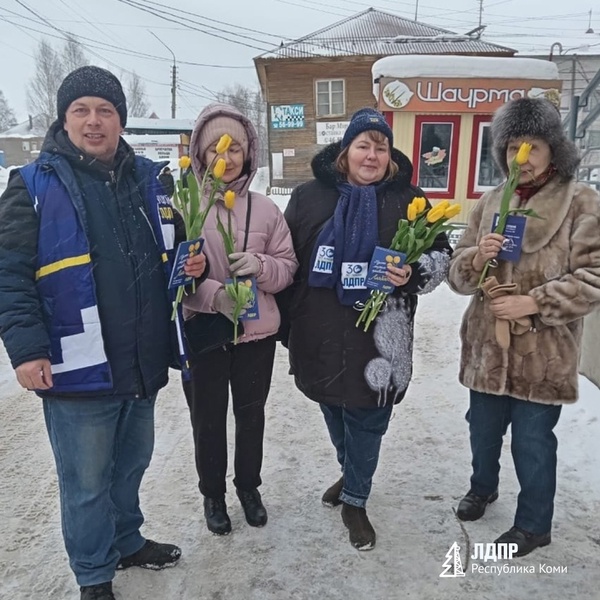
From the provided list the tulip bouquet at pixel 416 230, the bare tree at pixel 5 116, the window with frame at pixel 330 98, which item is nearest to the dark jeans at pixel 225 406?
the tulip bouquet at pixel 416 230

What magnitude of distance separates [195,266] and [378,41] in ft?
78.3

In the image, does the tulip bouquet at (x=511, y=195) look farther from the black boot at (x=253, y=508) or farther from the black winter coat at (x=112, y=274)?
the black boot at (x=253, y=508)

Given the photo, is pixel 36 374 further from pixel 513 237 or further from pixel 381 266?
pixel 513 237

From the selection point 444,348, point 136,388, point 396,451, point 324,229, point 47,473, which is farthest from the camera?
point 444,348

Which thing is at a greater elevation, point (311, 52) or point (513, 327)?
point (311, 52)

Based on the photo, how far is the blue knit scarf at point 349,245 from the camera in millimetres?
2434

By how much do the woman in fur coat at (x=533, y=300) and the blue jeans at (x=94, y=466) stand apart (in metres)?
1.52

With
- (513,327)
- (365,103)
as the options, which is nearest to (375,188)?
(513,327)

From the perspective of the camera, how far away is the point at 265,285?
A: 2.44 m

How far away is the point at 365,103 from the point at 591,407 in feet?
66.1

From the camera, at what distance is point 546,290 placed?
223cm

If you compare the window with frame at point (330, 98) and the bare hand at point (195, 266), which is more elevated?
the window with frame at point (330, 98)

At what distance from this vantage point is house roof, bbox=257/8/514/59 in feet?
68.7

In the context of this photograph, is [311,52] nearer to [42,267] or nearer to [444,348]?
[444,348]
